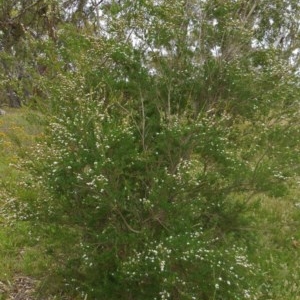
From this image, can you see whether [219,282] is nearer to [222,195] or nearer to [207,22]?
[222,195]

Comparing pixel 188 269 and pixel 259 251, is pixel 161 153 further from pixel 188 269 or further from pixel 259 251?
pixel 259 251

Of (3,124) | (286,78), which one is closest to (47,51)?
(286,78)

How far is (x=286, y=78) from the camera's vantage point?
4.68 meters

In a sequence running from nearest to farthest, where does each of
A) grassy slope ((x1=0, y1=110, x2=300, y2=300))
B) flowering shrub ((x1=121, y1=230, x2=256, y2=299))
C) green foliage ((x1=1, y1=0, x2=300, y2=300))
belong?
flowering shrub ((x1=121, y1=230, x2=256, y2=299)) → green foliage ((x1=1, y1=0, x2=300, y2=300)) → grassy slope ((x1=0, y1=110, x2=300, y2=300))

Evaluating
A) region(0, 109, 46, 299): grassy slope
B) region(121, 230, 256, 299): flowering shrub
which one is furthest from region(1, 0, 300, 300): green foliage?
region(0, 109, 46, 299): grassy slope

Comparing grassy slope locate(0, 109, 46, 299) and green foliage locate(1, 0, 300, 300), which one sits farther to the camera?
grassy slope locate(0, 109, 46, 299)

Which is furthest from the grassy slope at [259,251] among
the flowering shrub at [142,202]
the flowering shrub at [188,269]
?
the flowering shrub at [188,269]

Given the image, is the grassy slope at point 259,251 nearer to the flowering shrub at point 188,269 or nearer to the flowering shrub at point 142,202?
the flowering shrub at point 142,202

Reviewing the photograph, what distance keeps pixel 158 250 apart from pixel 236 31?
2.51 metres

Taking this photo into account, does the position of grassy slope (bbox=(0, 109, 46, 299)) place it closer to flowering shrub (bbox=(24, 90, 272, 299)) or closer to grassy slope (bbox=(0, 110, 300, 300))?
grassy slope (bbox=(0, 110, 300, 300))

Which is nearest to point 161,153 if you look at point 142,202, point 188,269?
point 142,202

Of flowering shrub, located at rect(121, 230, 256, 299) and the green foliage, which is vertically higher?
the green foliage

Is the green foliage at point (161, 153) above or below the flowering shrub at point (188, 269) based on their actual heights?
above

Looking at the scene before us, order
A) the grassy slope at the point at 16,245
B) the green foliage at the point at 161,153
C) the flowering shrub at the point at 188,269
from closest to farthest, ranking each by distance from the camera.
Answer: the flowering shrub at the point at 188,269, the green foliage at the point at 161,153, the grassy slope at the point at 16,245
